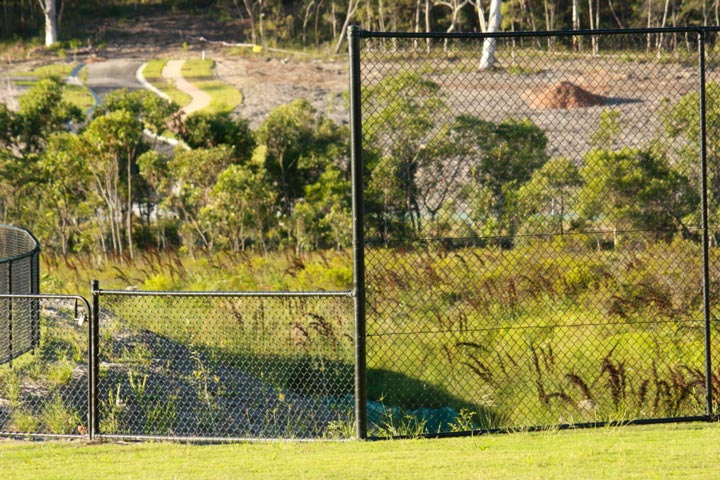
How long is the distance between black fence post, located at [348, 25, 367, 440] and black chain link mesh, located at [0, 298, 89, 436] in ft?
7.91

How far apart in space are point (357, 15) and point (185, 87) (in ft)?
41.7

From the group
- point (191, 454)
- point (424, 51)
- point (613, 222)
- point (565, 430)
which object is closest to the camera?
point (191, 454)

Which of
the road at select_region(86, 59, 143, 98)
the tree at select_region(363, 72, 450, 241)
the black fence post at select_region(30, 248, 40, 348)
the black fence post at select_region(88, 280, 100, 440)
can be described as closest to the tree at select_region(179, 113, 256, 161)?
the black fence post at select_region(30, 248, 40, 348)

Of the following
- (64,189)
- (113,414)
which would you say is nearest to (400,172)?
(113,414)

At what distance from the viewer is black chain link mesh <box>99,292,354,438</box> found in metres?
9.22

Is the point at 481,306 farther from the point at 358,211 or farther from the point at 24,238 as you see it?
the point at 24,238

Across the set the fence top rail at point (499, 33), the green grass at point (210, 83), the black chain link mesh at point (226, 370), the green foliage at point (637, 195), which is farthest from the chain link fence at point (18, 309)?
the green grass at point (210, 83)

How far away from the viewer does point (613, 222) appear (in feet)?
35.1

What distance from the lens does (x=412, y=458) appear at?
273 inches

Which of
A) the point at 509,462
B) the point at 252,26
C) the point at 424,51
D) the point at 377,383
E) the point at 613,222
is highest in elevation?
the point at 252,26

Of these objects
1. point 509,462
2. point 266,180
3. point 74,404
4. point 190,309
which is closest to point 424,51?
point 509,462

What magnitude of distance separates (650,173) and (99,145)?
1176 cm

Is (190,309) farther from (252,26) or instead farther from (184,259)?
(252,26)

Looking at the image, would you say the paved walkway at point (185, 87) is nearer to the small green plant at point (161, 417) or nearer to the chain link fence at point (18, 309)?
the chain link fence at point (18, 309)
